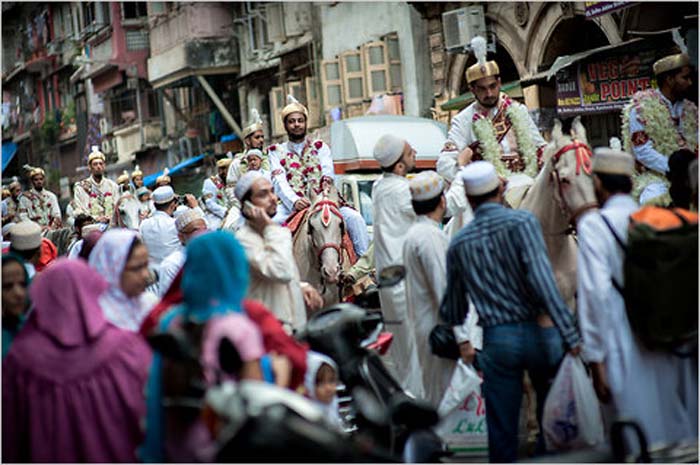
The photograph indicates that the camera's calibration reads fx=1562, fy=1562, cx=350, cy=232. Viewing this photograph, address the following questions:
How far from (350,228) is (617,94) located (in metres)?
11.1

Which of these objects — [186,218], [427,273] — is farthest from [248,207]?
[186,218]

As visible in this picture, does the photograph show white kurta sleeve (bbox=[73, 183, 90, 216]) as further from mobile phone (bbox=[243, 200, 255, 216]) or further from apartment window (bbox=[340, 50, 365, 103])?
mobile phone (bbox=[243, 200, 255, 216])

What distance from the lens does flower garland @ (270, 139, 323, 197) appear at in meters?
15.6

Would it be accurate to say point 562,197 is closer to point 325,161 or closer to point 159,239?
point 325,161

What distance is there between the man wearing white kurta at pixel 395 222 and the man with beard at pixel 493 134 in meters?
0.56

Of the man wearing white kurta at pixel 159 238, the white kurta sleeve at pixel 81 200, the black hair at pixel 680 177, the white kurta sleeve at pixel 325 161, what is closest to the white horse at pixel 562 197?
the black hair at pixel 680 177

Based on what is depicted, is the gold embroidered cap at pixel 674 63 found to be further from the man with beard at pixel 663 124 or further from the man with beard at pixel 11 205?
the man with beard at pixel 11 205

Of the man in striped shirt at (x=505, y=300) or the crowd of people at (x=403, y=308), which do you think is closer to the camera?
the crowd of people at (x=403, y=308)

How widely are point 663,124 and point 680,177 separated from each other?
1.52 meters

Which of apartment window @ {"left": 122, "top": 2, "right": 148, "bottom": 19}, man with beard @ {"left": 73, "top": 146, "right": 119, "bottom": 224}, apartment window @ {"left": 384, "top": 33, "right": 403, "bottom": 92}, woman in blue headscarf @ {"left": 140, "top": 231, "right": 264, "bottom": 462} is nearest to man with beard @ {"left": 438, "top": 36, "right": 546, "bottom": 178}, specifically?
woman in blue headscarf @ {"left": 140, "top": 231, "right": 264, "bottom": 462}

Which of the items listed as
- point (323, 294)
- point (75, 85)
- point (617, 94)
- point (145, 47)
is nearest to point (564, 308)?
point (323, 294)

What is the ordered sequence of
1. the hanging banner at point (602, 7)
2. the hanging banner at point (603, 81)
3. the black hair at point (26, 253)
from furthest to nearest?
the hanging banner at point (603, 81), the hanging banner at point (602, 7), the black hair at point (26, 253)

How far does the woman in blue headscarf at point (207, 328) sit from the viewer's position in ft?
20.8

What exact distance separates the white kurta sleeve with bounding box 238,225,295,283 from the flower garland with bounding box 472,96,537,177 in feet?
8.91
